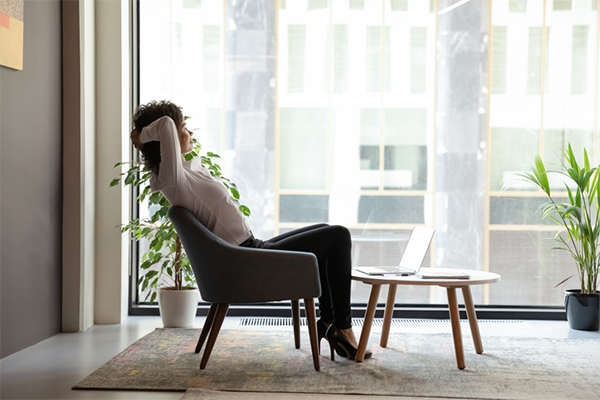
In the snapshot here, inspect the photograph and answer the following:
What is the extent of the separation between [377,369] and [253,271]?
0.66m

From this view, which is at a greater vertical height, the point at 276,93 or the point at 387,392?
the point at 276,93

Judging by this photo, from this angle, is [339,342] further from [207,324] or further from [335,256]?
[207,324]

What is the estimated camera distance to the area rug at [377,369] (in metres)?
2.02

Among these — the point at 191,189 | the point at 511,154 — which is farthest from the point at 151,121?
the point at 511,154

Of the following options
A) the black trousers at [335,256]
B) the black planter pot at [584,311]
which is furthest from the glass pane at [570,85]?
the black trousers at [335,256]

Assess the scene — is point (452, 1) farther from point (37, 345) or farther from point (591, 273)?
point (37, 345)

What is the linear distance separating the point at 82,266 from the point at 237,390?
57.8 inches

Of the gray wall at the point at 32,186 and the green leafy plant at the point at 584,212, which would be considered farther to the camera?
the green leafy plant at the point at 584,212

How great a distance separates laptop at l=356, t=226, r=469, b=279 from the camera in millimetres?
2363

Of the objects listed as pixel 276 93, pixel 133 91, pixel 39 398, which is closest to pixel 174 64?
pixel 133 91

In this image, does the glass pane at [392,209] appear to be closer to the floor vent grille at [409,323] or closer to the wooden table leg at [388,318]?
the floor vent grille at [409,323]

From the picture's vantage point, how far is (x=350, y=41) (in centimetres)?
351

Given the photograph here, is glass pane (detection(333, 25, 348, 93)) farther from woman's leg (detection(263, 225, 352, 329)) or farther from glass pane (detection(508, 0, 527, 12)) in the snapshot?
woman's leg (detection(263, 225, 352, 329))

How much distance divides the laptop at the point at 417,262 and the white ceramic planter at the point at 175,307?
1.06m
